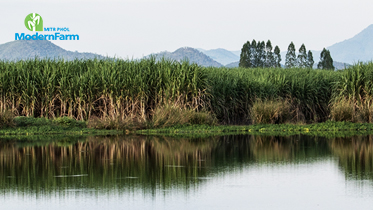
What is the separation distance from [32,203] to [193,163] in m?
4.74

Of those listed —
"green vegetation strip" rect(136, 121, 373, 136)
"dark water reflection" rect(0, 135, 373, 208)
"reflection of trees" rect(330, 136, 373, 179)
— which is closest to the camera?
"dark water reflection" rect(0, 135, 373, 208)

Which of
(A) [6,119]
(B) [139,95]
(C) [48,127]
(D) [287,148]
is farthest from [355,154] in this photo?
(A) [6,119]

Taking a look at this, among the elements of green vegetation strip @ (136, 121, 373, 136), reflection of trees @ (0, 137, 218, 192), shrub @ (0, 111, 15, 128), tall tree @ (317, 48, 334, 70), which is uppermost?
tall tree @ (317, 48, 334, 70)

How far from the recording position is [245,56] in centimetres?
8844

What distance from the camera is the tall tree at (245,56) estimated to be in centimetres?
8738

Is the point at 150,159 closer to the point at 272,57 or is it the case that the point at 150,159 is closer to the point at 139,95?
the point at 139,95

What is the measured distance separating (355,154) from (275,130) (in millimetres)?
7237

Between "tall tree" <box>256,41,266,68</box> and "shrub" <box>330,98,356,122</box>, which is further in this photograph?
"tall tree" <box>256,41,266,68</box>

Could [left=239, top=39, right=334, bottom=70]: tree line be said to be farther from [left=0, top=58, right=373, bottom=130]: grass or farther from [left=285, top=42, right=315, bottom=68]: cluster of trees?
[left=0, top=58, right=373, bottom=130]: grass

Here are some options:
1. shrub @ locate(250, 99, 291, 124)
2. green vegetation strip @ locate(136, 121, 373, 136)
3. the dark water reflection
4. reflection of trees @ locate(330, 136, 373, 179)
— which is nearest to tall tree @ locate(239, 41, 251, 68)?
shrub @ locate(250, 99, 291, 124)

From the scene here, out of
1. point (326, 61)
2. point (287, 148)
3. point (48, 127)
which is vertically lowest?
point (287, 148)

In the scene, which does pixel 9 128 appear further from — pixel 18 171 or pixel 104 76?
pixel 18 171

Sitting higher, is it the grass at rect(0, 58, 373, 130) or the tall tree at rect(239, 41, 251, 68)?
the tall tree at rect(239, 41, 251, 68)

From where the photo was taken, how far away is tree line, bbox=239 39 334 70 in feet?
268
